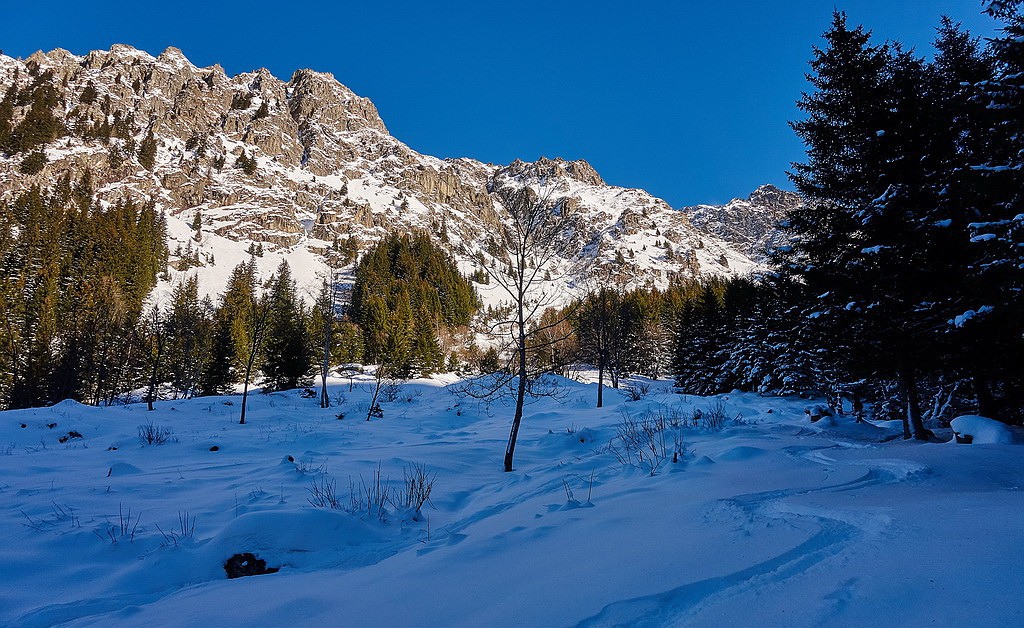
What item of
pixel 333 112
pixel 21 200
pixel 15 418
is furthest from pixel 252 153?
pixel 15 418

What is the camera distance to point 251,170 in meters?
A: 129

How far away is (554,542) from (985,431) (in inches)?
252

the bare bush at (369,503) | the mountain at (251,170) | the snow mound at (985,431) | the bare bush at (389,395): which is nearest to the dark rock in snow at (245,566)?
the bare bush at (369,503)

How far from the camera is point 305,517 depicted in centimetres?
429

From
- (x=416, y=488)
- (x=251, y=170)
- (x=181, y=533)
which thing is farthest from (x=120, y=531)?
(x=251, y=170)

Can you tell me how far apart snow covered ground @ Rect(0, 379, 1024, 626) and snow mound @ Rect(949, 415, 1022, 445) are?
0.95 metres

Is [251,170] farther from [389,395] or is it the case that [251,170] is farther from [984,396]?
[984,396]

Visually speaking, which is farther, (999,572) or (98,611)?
(98,611)

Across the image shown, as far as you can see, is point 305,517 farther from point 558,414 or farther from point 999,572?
point 558,414

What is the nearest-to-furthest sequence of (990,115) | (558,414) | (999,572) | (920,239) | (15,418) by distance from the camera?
1. (999,572)
2. (990,115)
3. (920,239)
4. (15,418)
5. (558,414)

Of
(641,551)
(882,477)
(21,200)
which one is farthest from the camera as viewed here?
(21,200)

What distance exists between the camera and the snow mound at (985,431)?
5.15 metres

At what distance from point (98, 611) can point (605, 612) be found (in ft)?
11.5

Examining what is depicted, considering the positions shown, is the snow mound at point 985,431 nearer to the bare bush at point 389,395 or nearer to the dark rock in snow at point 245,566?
the dark rock in snow at point 245,566
